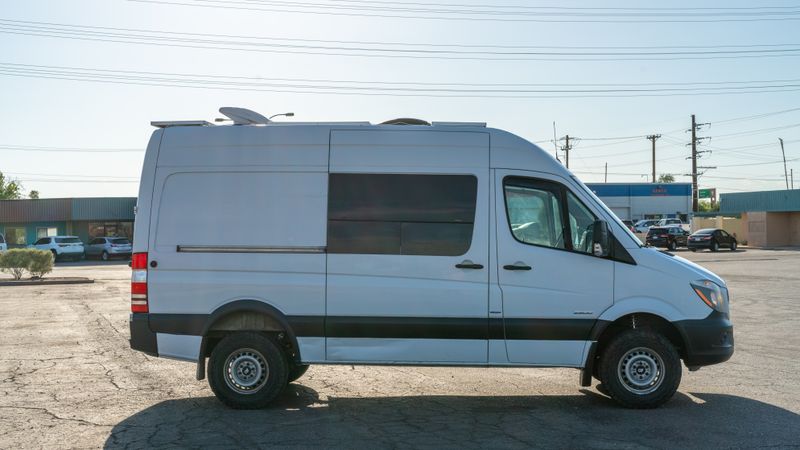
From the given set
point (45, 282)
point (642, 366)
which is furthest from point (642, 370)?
point (45, 282)

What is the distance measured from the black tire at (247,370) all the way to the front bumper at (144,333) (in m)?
0.61

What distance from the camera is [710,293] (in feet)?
22.8

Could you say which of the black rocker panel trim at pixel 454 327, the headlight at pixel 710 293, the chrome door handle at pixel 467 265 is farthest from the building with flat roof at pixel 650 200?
the chrome door handle at pixel 467 265

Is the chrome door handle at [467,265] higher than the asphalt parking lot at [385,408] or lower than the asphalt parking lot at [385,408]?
higher

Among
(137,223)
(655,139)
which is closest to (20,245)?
(137,223)

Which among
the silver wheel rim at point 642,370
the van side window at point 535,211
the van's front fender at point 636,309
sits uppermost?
the van side window at point 535,211

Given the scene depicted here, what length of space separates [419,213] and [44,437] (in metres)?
3.75

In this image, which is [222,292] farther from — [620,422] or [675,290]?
[675,290]

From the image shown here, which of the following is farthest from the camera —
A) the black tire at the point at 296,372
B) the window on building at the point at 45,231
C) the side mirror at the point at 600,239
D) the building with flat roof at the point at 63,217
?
the window on building at the point at 45,231

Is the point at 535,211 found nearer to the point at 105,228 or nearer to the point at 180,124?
the point at 180,124

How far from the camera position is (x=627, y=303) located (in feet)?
22.6

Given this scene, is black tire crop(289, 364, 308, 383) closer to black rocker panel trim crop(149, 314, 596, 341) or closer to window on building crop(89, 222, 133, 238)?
black rocker panel trim crop(149, 314, 596, 341)

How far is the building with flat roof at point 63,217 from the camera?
54281mm

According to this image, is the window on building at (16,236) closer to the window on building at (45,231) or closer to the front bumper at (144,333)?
the window on building at (45,231)
